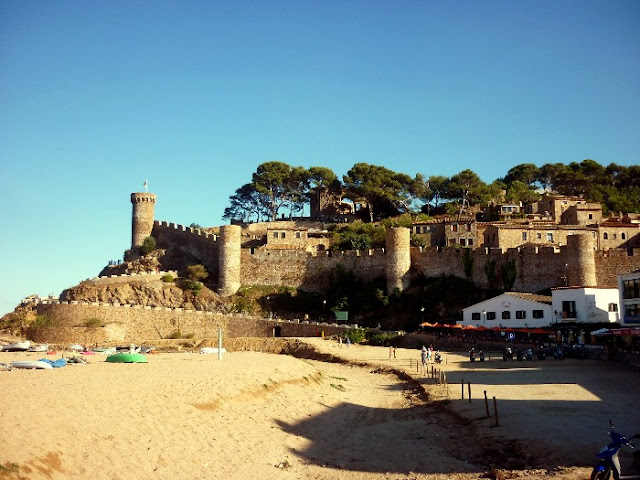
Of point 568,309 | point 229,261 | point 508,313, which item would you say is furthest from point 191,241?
point 568,309

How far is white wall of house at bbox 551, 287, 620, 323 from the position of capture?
36219mm

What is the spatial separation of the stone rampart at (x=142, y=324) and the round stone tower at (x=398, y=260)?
624cm

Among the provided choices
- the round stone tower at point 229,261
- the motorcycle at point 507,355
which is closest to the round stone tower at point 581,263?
the motorcycle at point 507,355

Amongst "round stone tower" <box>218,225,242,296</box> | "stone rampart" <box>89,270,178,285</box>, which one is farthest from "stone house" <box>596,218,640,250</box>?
"stone rampart" <box>89,270,178,285</box>

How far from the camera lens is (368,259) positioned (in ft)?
165

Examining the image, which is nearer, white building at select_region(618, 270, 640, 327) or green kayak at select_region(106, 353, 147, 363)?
green kayak at select_region(106, 353, 147, 363)

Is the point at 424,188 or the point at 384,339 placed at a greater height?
the point at 424,188

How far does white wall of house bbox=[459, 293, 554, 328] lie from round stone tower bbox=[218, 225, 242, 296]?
20.8 metres

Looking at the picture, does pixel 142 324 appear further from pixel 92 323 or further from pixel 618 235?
pixel 618 235

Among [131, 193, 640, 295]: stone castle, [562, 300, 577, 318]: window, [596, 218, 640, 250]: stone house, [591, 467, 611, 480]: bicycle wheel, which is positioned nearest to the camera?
[591, 467, 611, 480]: bicycle wheel

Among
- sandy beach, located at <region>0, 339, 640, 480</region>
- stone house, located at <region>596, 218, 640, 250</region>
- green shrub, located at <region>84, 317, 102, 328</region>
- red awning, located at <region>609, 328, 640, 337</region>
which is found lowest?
sandy beach, located at <region>0, 339, 640, 480</region>

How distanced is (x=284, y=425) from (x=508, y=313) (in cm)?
2613

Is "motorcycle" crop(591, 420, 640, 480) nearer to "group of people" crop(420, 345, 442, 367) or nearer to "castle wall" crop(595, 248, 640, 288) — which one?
"group of people" crop(420, 345, 442, 367)

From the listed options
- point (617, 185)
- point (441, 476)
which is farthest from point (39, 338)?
point (617, 185)
